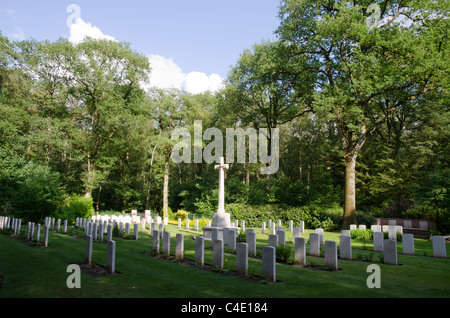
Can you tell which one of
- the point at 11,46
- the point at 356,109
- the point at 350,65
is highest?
the point at 11,46

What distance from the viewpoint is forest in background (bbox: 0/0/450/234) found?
18531 mm

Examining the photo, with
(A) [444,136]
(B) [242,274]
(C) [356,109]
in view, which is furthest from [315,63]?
(B) [242,274]

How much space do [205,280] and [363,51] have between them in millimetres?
19183

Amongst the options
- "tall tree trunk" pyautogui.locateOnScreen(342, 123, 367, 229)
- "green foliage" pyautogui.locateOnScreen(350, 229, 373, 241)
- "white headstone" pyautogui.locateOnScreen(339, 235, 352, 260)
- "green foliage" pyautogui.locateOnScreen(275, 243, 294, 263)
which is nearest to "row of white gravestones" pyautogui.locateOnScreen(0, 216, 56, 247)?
"green foliage" pyautogui.locateOnScreen(275, 243, 294, 263)

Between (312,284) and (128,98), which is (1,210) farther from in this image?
(312,284)

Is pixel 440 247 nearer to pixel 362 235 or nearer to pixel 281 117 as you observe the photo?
pixel 362 235

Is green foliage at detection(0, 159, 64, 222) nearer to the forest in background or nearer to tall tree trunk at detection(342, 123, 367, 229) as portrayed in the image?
the forest in background

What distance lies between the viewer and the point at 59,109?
1244 inches

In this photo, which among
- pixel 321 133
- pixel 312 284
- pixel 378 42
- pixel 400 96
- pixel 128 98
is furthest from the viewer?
pixel 321 133

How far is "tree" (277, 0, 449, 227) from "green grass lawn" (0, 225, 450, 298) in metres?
11.4

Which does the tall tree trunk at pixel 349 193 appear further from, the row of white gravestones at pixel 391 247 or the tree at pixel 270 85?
the row of white gravestones at pixel 391 247

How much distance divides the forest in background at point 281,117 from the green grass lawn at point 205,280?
10555mm

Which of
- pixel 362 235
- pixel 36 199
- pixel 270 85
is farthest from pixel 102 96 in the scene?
pixel 362 235

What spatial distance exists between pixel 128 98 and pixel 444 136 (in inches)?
1255
